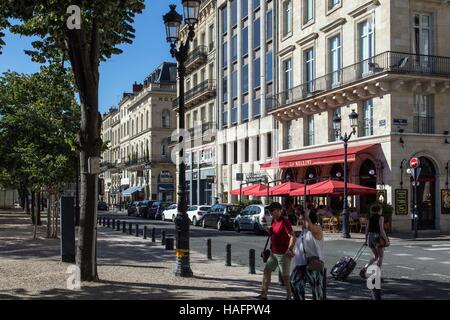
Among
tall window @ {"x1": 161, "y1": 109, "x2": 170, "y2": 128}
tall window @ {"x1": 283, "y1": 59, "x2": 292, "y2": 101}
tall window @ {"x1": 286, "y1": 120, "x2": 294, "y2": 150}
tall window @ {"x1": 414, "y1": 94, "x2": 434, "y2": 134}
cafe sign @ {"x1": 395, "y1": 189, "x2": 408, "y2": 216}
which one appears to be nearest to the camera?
cafe sign @ {"x1": 395, "y1": 189, "x2": 408, "y2": 216}

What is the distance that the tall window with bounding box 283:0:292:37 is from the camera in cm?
4062

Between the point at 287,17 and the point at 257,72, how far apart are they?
5625 mm

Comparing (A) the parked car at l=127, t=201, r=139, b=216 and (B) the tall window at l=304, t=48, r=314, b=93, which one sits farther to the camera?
(A) the parked car at l=127, t=201, r=139, b=216

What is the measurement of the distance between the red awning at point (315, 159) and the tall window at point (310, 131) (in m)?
1.01

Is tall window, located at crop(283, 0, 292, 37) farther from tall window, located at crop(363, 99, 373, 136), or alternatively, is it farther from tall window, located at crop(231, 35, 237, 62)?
tall window, located at crop(363, 99, 373, 136)

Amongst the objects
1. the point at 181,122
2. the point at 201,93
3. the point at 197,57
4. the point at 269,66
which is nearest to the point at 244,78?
the point at 269,66

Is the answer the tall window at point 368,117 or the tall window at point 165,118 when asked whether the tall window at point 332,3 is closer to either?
the tall window at point 368,117

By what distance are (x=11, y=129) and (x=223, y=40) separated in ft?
82.5

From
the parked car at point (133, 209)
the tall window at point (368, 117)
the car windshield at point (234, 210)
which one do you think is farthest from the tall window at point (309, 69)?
the parked car at point (133, 209)

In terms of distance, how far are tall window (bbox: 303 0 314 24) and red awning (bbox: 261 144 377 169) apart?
8623 mm

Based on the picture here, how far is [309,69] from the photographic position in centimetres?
3775

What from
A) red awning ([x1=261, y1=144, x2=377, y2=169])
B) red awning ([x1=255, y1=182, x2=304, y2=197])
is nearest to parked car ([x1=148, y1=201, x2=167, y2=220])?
red awning ([x1=261, y1=144, x2=377, y2=169])

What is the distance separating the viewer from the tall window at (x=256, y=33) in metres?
45.1

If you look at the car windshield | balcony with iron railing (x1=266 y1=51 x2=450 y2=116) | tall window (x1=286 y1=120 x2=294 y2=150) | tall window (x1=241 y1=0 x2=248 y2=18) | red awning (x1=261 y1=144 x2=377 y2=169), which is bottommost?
the car windshield
